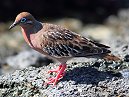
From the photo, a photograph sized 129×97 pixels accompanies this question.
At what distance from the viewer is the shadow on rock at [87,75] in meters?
8.45

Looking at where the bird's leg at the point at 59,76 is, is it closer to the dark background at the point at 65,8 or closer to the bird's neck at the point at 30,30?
the bird's neck at the point at 30,30

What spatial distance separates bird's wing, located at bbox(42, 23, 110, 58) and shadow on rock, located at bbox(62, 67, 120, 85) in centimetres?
30

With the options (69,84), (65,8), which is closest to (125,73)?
(69,84)

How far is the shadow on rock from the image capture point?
27.7 feet

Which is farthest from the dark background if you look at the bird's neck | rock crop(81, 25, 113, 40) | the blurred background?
the bird's neck

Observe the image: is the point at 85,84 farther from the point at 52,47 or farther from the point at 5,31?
the point at 5,31

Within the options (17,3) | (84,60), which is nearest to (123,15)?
(17,3)

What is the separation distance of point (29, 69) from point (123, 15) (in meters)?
12.5

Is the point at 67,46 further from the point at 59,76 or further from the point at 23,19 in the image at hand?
the point at 23,19

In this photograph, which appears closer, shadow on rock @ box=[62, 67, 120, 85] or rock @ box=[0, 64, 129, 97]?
rock @ box=[0, 64, 129, 97]

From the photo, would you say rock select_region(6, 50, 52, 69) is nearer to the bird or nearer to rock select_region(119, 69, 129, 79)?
the bird

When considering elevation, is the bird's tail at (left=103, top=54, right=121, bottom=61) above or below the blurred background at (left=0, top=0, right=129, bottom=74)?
below

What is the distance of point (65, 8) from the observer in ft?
73.9

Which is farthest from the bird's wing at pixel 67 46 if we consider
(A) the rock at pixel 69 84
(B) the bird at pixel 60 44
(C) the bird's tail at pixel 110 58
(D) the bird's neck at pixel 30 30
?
(A) the rock at pixel 69 84
